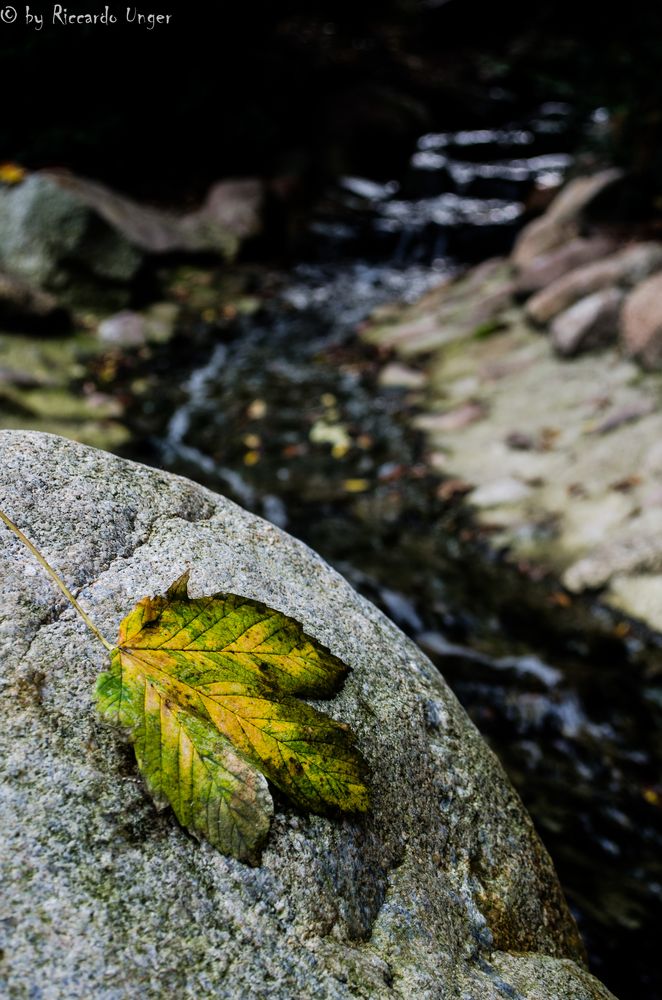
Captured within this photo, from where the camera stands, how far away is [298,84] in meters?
11.6

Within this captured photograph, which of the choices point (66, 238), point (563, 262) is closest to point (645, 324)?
point (563, 262)

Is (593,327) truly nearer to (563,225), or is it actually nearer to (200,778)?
(563,225)

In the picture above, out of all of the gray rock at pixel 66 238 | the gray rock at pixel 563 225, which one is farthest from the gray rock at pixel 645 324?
the gray rock at pixel 66 238

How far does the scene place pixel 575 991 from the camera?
122cm

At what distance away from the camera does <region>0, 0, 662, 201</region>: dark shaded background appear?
5531 mm

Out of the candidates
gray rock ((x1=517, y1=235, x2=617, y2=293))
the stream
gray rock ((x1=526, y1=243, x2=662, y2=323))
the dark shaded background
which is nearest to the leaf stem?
the stream

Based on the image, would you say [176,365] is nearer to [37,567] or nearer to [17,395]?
[17,395]

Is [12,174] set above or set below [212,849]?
below

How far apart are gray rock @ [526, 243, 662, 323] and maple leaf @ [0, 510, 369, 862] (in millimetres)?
5618

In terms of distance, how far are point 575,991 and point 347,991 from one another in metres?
0.47

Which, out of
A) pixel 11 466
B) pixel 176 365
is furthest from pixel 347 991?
pixel 176 365

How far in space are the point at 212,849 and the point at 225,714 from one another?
0.18 meters

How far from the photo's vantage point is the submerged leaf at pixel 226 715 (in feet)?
3.33

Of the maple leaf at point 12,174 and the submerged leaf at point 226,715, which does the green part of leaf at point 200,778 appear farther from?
the maple leaf at point 12,174
